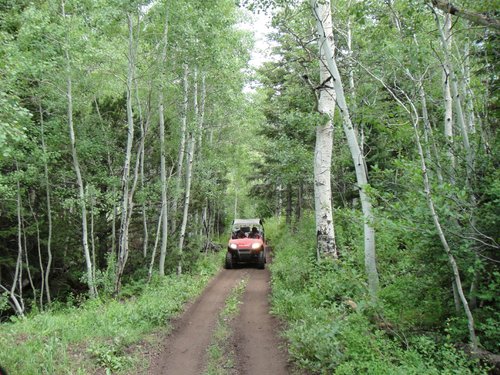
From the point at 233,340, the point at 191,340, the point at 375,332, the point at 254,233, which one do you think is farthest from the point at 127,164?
the point at 375,332

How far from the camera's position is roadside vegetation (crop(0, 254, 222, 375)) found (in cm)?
Answer: 570

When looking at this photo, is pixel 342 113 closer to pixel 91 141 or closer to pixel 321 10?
pixel 321 10

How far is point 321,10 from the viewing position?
8078mm

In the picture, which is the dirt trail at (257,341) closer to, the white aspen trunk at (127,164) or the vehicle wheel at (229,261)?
the white aspen trunk at (127,164)

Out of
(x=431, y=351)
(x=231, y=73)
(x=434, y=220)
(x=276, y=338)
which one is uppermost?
(x=231, y=73)

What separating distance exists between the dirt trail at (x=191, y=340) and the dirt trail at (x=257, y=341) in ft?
2.18

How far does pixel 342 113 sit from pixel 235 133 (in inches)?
670

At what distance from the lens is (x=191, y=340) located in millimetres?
7461

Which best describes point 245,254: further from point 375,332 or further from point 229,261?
point 375,332

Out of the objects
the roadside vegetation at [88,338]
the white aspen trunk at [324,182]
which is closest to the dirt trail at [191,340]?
the roadside vegetation at [88,338]

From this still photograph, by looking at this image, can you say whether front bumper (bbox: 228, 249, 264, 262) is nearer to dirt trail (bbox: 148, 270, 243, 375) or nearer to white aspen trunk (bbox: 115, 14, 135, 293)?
dirt trail (bbox: 148, 270, 243, 375)

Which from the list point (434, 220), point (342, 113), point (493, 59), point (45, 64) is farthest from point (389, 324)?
point (45, 64)

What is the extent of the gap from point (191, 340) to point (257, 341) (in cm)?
142

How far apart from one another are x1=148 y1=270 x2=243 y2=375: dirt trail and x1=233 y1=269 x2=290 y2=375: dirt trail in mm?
663
